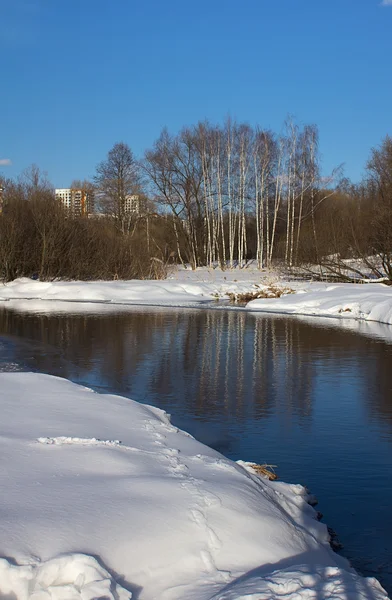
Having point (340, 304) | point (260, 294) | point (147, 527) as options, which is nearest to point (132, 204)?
point (260, 294)

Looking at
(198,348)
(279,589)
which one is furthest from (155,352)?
(279,589)

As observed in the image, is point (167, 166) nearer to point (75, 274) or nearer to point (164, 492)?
point (75, 274)

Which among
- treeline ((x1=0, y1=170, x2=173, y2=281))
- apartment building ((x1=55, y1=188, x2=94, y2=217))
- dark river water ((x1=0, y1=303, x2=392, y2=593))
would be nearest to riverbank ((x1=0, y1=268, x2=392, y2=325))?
treeline ((x1=0, y1=170, x2=173, y2=281))

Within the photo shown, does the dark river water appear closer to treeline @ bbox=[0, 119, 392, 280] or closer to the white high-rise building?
treeline @ bbox=[0, 119, 392, 280]

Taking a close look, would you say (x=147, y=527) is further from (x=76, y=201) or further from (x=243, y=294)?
(x=76, y=201)

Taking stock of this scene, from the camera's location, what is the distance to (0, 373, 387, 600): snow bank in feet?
11.0

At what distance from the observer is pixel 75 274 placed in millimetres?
35562

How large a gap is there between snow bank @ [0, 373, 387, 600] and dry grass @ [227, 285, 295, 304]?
72.5 feet

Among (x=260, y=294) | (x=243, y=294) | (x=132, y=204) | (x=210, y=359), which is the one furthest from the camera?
(x=132, y=204)

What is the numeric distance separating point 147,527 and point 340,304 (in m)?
19.8

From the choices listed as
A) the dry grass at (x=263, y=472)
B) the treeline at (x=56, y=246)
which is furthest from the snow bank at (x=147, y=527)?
the treeline at (x=56, y=246)

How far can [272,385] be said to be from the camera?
10.6 metres

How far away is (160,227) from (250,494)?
47.9 meters

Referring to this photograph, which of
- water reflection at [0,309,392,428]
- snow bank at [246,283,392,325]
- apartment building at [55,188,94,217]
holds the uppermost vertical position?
apartment building at [55,188,94,217]
